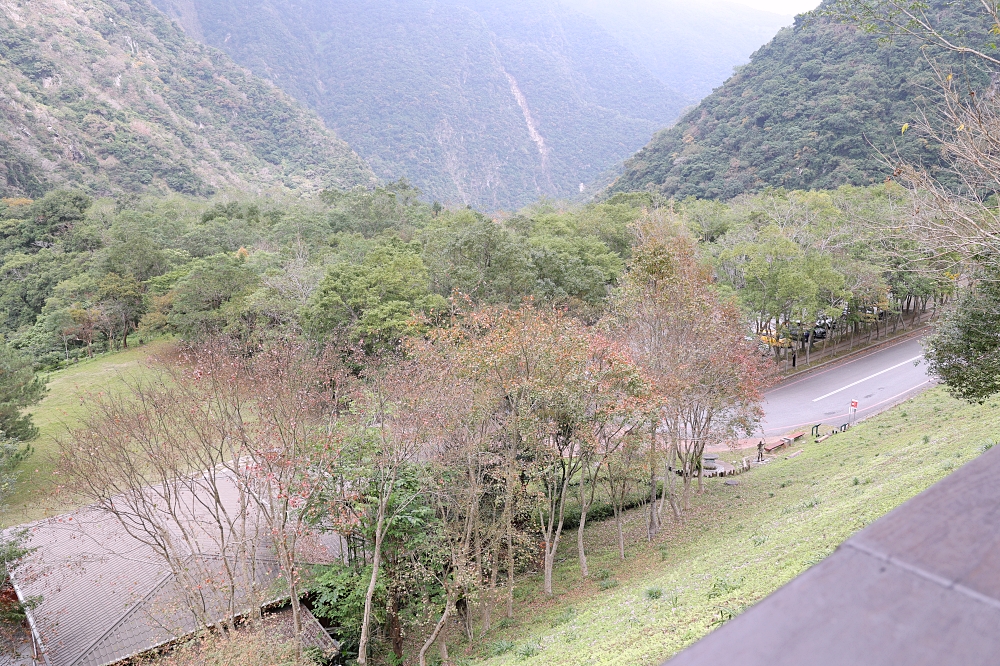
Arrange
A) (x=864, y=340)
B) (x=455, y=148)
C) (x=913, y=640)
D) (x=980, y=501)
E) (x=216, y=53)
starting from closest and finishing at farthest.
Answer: (x=913, y=640)
(x=980, y=501)
(x=864, y=340)
(x=216, y=53)
(x=455, y=148)

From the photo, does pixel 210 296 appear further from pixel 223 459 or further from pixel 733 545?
pixel 733 545

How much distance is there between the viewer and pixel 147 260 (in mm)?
32781

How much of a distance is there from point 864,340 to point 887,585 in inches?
1499

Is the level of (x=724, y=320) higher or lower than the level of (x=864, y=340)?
higher

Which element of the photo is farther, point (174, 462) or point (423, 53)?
point (423, 53)

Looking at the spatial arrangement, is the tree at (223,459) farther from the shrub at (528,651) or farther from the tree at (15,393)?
the tree at (15,393)

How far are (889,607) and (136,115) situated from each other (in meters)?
95.3

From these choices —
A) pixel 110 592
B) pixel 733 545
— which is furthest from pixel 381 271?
pixel 733 545

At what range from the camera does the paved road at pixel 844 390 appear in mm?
23141

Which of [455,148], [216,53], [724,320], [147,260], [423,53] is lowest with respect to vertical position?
[724,320]

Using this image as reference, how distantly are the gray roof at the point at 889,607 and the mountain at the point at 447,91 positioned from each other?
10358 cm

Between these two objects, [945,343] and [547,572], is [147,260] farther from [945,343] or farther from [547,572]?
[945,343]

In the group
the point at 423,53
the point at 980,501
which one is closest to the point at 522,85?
the point at 423,53

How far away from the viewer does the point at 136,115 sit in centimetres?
7594
